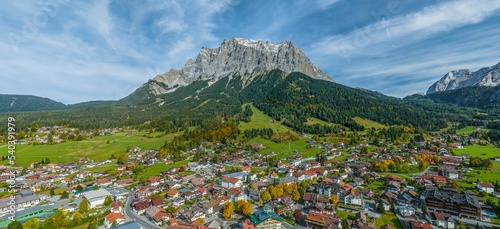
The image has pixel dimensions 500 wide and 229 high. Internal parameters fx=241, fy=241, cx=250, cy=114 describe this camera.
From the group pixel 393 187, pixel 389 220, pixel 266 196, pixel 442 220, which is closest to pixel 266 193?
pixel 266 196

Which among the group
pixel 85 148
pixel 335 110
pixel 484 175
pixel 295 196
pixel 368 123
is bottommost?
pixel 484 175

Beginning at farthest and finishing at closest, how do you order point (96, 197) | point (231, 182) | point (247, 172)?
point (247, 172) < point (231, 182) < point (96, 197)

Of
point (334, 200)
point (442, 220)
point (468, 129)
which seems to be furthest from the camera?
point (468, 129)

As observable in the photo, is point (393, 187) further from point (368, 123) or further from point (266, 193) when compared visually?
point (368, 123)

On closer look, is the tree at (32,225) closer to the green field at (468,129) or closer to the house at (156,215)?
the house at (156,215)

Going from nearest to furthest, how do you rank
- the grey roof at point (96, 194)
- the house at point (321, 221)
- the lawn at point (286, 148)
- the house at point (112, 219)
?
the house at point (321, 221) < the house at point (112, 219) < the grey roof at point (96, 194) < the lawn at point (286, 148)

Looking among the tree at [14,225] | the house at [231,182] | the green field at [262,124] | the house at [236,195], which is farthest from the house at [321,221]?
the green field at [262,124]

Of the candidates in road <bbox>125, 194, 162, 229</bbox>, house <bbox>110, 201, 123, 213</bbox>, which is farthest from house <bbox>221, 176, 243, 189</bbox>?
house <bbox>110, 201, 123, 213</bbox>

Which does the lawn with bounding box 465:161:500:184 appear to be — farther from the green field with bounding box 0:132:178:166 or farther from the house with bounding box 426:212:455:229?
the green field with bounding box 0:132:178:166
